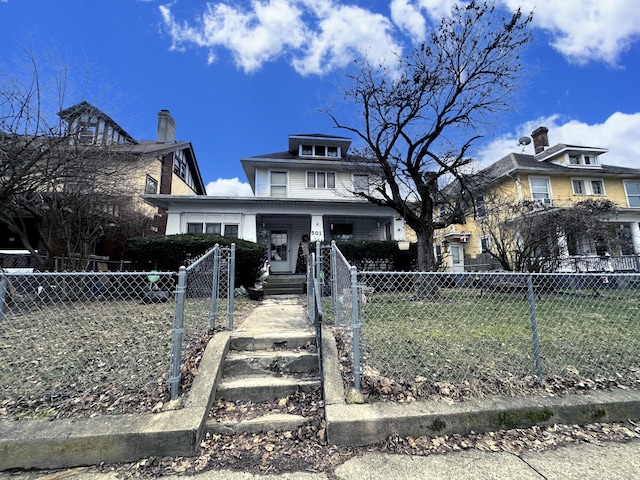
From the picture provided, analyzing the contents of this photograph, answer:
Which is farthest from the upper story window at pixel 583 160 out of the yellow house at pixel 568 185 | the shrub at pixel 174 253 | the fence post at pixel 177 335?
the fence post at pixel 177 335

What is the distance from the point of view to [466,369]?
3.15m

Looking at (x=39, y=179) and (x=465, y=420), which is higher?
(x=39, y=179)

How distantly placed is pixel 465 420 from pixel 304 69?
1386cm

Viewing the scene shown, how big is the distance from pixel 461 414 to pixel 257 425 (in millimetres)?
1735

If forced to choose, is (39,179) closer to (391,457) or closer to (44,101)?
(44,101)

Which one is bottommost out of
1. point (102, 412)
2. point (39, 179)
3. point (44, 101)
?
point (102, 412)

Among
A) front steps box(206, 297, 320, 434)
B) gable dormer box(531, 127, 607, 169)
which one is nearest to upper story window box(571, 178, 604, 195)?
gable dormer box(531, 127, 607, 169)

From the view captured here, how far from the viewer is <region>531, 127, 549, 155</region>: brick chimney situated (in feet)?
68.1

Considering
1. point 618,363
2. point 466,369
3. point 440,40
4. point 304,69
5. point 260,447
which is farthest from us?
point 304,69

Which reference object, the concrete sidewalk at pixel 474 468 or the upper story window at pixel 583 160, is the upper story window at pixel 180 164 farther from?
the upper story window at pixel 583 160

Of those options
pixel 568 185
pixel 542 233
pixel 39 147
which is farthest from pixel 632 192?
pixel 39 147

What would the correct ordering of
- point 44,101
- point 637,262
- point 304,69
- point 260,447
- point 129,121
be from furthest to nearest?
point 304,69 → point 637,262 → point 129,121 → point 44,101 → point 260,447

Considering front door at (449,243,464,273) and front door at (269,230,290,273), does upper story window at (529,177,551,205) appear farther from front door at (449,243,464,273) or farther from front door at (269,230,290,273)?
front door at (269,230,290,273)

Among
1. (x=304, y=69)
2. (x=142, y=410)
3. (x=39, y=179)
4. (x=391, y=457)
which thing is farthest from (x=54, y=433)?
(x=304, y=69)
